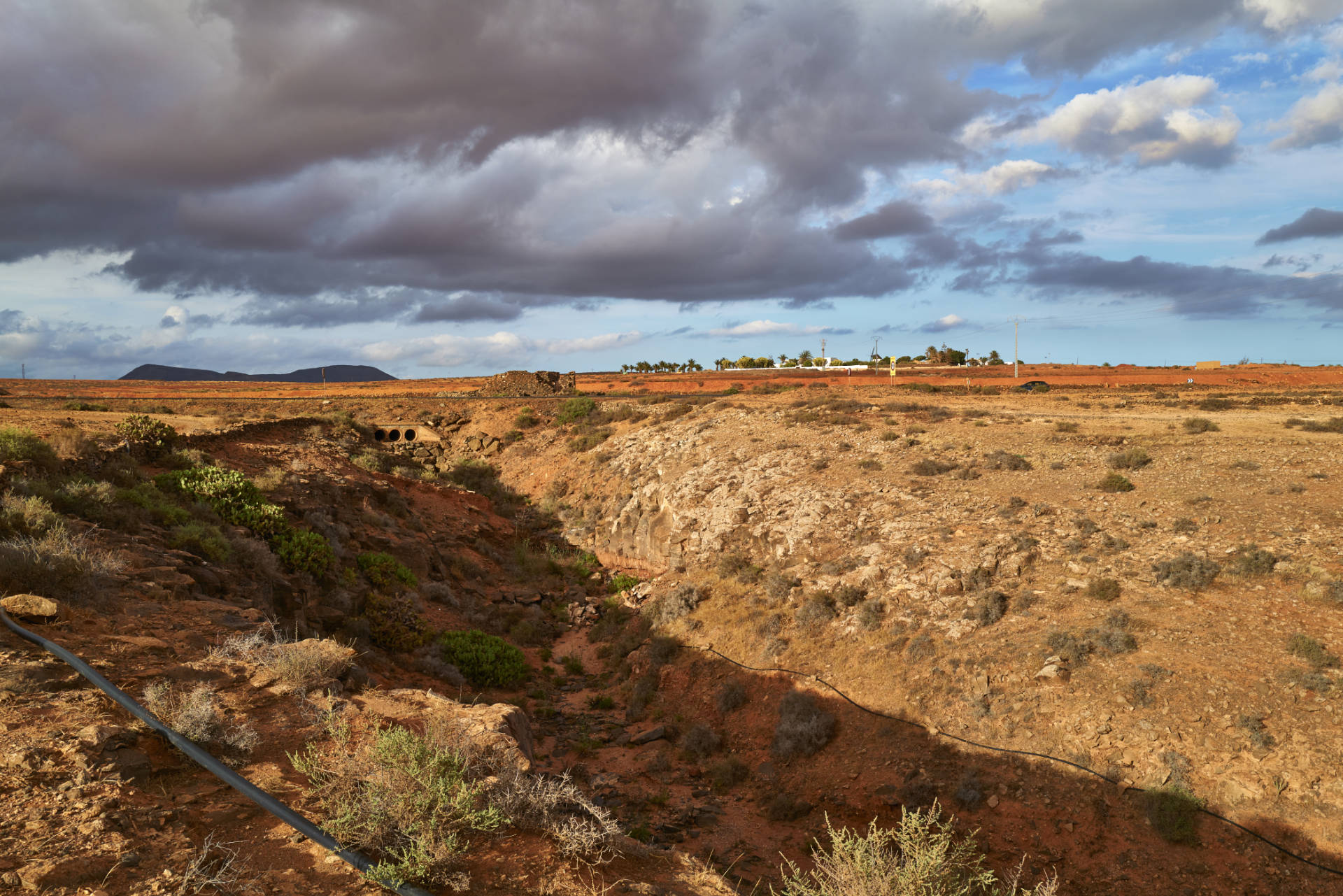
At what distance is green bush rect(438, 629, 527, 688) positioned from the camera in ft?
49.8

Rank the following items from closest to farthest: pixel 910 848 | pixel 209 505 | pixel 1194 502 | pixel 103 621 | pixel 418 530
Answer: pixel 910 848 < pixel 103 621 < pixel 209 505 < pixel 1194 502 < pixel 418 530

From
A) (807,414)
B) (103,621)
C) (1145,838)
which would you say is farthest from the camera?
(807,414)

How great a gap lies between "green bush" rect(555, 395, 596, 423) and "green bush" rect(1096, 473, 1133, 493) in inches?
975

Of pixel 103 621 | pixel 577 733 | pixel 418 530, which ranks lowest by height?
pixel 577 733

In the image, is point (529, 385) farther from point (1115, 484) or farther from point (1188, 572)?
point (1188, 572)

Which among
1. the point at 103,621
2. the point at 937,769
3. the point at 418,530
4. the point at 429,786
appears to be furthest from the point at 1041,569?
the point at 418,530

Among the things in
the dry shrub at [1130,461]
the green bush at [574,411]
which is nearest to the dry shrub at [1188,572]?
the dry shrub at [1130,461]

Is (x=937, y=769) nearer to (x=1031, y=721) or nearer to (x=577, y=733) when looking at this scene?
(x=1031, y=721)

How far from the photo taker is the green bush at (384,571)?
1662 cm

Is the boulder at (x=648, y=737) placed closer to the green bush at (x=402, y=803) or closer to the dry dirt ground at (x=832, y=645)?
the dry dirt ground at (x=832, y=645)

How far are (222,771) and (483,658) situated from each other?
10725mm

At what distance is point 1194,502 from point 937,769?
9.67 metres

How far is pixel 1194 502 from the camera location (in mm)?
15336

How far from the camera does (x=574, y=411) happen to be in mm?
36438
